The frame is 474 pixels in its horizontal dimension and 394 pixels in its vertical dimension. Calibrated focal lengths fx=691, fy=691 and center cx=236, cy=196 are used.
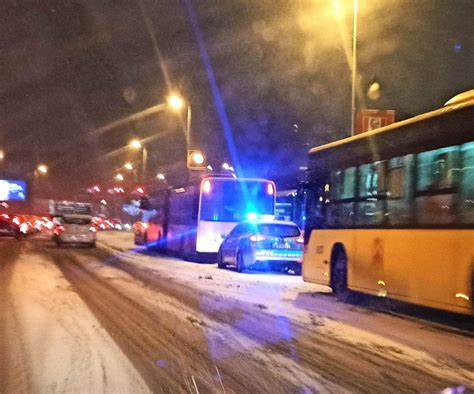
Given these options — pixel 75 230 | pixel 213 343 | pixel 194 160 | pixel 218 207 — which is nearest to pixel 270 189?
pixel 218 207

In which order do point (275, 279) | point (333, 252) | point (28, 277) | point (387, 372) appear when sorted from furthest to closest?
point (275, 279) → point (28, 277) → point (333, 252) → point (387, 372)

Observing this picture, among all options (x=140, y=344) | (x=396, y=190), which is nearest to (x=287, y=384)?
(x=140, y=344)

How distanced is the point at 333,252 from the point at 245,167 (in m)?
40.5

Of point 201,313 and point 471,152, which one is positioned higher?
point 471,152

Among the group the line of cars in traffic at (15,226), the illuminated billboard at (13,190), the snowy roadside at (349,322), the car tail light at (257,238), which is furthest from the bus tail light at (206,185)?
the illuminated billboard at (13,190)

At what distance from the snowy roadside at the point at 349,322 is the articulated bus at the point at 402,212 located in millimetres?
489

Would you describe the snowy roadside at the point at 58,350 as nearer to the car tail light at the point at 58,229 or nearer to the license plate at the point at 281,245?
the license plate at the point at 281,245

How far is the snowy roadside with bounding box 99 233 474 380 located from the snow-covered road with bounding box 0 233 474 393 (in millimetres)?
20

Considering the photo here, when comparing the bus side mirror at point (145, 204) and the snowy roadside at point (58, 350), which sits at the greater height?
the bus side mirror at point (145, 204)

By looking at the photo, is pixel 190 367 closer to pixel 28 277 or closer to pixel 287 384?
pixel 287 384

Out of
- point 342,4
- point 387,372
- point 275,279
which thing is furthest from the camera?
point 342,4

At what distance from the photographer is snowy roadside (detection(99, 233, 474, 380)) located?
328 inches

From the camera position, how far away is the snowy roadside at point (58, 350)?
22.6 ft

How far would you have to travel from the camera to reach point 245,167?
5459cm
